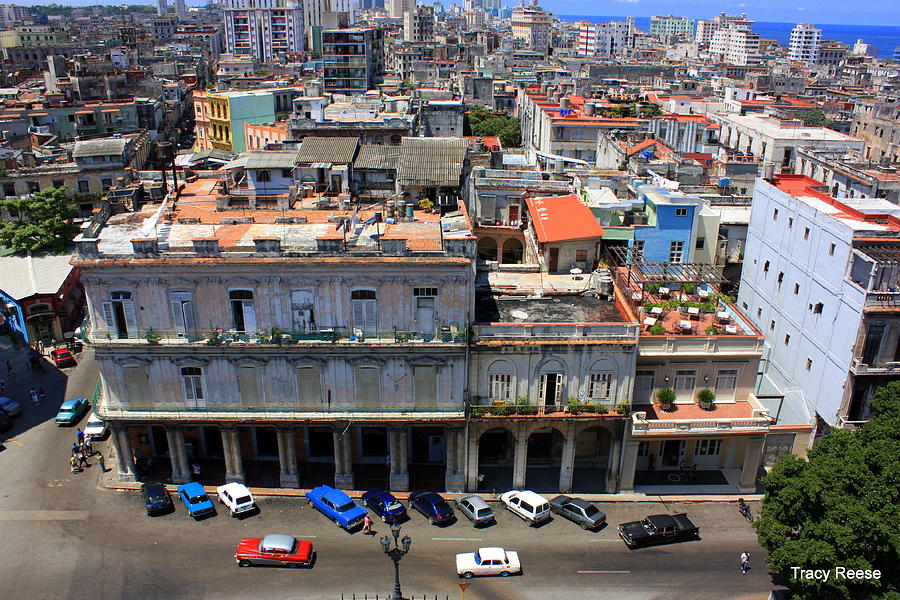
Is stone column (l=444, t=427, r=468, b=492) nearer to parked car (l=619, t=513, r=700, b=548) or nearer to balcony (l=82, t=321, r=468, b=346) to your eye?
balcony (l=82, t=321, r=468, b=346)

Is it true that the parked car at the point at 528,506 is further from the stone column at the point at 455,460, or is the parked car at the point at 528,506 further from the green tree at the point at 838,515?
the green tree at the point at 838,515

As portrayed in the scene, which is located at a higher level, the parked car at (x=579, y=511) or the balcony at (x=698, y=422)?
the balcony at (x=698, y=422)

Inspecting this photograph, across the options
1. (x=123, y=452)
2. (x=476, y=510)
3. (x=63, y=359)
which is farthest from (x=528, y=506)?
(x=63, y=359)

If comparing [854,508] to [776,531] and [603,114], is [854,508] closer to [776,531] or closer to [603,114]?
[776,531]

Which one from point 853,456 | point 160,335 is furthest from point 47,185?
point 853,456

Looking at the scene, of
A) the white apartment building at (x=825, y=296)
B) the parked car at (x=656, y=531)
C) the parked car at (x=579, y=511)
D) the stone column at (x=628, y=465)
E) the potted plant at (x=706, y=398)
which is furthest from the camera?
the potted plant at (x=706, y=398)

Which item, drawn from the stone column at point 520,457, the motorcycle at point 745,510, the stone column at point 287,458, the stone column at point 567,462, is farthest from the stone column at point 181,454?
the motorcycle at point 745,510

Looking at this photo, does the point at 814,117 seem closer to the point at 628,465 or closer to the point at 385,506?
the point at 628,465
